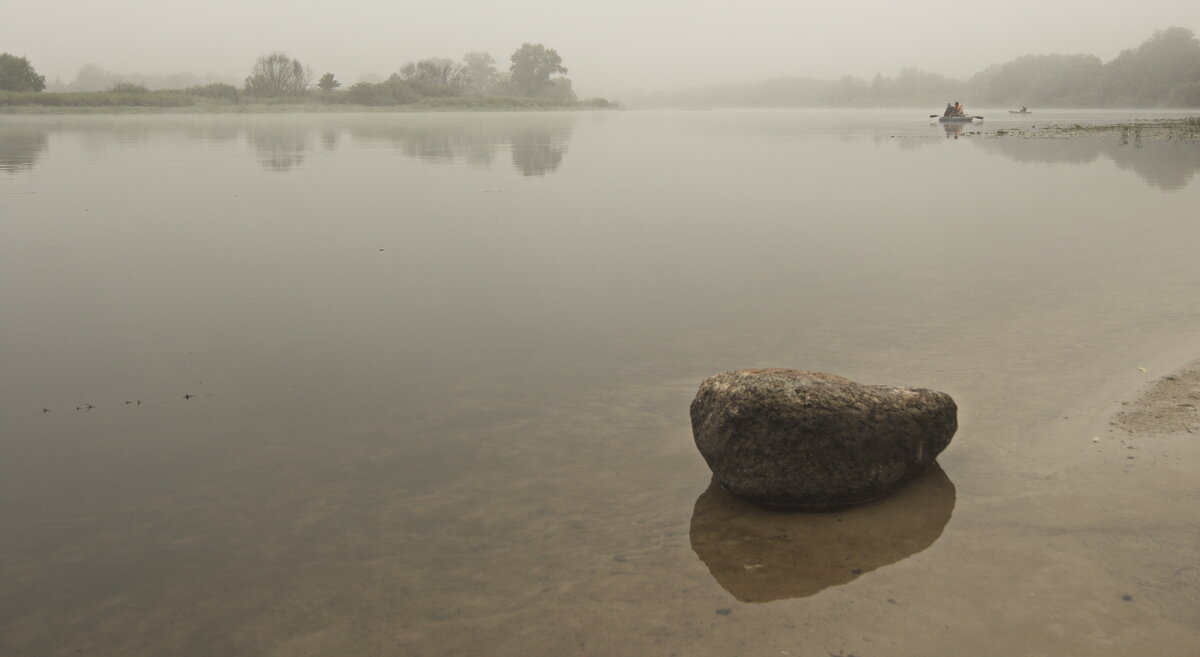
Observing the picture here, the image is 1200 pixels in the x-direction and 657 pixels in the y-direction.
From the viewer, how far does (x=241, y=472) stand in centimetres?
503

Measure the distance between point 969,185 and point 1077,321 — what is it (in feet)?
37.7

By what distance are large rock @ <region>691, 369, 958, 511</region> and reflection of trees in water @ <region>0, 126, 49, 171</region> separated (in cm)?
2246

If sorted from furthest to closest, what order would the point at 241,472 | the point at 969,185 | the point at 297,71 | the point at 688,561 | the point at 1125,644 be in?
the point at 297,71
the point at 969,185
the point at 241,472
the point at 688,561
the point at 1125,644

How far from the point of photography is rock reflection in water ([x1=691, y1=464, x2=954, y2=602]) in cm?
407

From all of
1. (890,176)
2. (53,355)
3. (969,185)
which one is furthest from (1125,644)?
(890,176)

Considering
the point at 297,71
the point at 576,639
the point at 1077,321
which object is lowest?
the point at 576,639

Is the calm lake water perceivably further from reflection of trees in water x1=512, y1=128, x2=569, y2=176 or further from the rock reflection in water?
Result: reflection of trees in water x1=512, y1=128, x2=569, y2=176

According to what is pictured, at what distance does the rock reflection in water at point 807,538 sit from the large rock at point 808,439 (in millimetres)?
105

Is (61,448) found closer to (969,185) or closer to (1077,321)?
(1077,321)

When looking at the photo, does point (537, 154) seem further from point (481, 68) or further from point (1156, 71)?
point (481, 68)

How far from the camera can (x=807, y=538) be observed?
4430 mm

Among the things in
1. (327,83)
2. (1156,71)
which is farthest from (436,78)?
A: (1156,71)

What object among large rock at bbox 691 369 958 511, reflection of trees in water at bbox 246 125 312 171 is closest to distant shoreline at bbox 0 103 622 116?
reflection of trees in water at bbox 246 125 312 171

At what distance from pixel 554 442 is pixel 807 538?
1.69 m
